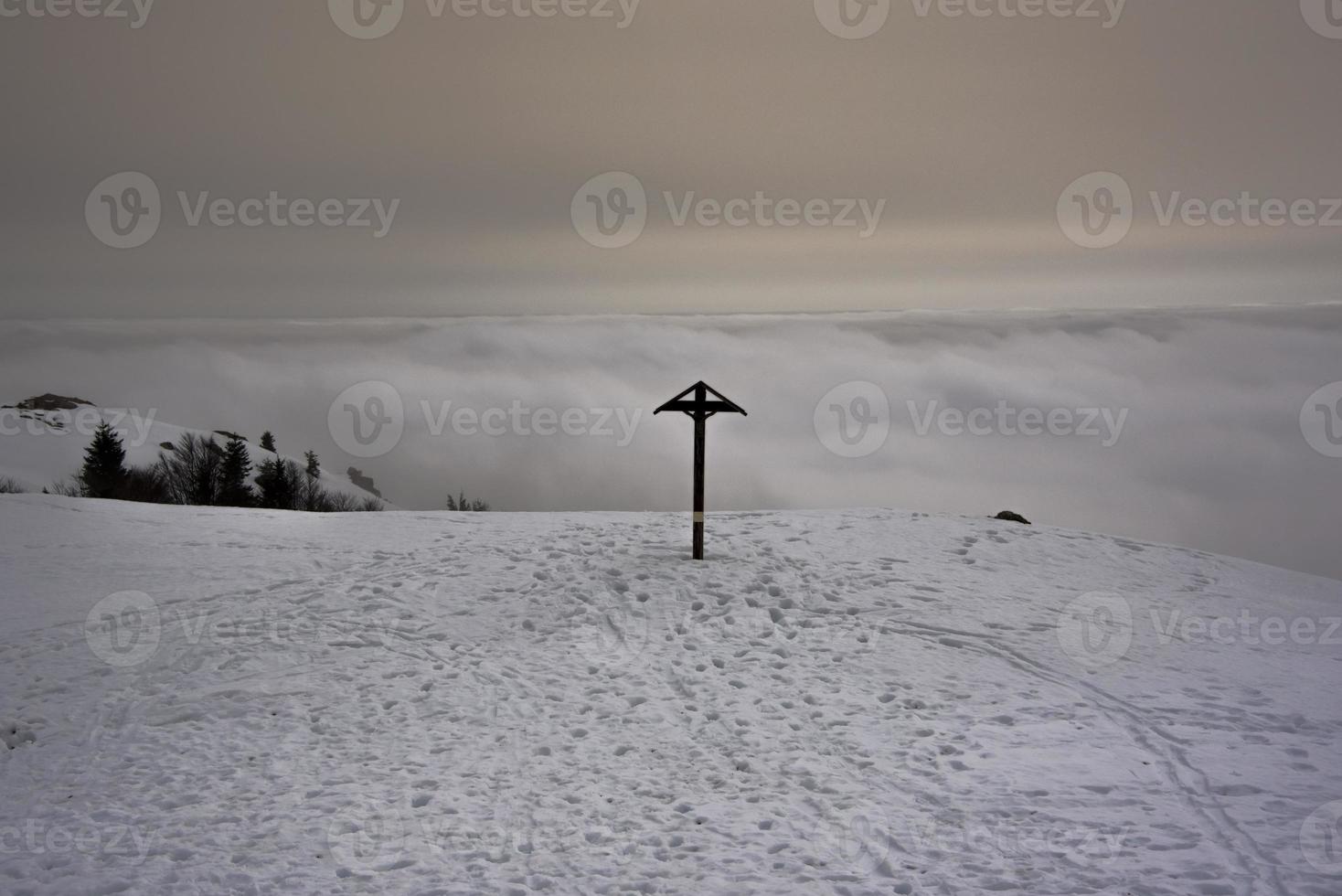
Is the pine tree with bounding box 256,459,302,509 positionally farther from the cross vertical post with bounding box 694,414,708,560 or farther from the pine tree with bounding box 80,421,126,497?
the cross vertical post with bounding box 694,414,708,560

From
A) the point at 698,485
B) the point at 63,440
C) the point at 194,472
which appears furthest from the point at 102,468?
the point at 698,485

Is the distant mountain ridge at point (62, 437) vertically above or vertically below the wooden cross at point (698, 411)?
above

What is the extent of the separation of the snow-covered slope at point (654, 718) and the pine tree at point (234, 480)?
45.6 metres

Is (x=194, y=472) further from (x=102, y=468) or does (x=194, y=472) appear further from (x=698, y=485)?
(x=698, y=485)

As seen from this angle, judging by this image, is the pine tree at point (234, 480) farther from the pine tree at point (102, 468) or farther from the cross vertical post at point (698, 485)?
the cross vertical post at point (698, 485)

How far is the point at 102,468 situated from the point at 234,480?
815 cm

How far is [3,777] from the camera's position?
31.5 feet

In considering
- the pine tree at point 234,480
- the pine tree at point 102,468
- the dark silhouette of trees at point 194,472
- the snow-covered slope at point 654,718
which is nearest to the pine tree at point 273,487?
the pine tree at point 234,480

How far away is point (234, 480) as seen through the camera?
61.7 meters

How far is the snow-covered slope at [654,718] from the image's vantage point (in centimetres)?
826

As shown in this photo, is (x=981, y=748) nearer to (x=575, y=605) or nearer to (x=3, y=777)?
(x=575, y=605)

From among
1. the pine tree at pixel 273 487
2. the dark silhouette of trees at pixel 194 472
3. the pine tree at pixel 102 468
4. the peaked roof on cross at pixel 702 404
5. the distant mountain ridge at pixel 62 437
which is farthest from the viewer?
the distant mountain ridge at pixel 62 437

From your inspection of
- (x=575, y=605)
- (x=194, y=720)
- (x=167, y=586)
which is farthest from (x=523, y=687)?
(x=167, y=586)

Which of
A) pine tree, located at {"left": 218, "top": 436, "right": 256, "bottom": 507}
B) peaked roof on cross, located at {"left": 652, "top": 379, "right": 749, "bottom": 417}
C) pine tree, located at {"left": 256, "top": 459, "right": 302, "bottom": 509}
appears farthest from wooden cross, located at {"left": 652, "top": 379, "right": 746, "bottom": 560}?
pine tree, located at {"left": 218, "top": 436, "right": 256, "bottom": 507}
